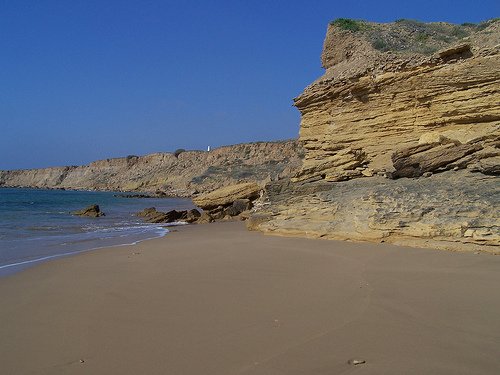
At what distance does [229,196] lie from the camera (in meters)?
20.0

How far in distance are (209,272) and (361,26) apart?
46.3 ft

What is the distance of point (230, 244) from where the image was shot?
32.3 feet

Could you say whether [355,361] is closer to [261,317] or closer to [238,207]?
[261,317]

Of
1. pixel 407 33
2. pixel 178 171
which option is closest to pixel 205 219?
pixel 407 33

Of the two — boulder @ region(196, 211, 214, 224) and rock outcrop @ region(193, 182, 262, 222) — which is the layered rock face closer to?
rock outcrop @ region(193, 182, 262, 222)

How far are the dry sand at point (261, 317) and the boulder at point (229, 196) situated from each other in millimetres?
12319

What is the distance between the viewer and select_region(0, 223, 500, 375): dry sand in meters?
3.27

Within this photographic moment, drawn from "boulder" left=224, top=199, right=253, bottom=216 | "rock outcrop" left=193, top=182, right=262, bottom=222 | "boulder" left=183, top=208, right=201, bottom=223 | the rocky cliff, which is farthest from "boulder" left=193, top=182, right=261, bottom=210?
the rocky cliff

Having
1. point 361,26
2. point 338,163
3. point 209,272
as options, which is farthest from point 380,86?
point 209,272

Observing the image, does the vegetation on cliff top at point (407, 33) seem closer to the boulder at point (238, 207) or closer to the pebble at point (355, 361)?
the boulder at point (238, 207)

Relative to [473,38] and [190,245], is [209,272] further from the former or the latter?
[473,38]

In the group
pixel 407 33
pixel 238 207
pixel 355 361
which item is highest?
pixel 407 33

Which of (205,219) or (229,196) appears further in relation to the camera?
(229,196)

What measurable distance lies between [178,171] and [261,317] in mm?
78959
